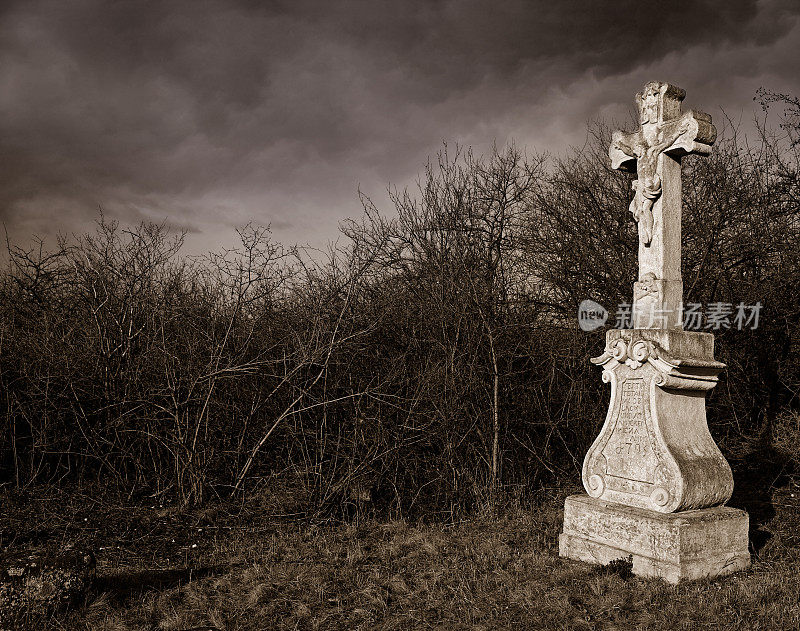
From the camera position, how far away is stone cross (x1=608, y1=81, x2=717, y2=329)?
5.51 m

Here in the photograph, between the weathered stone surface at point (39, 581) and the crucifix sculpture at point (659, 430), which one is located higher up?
the crucifix sculpture at point (659, 430)

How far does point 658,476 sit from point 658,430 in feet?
1.11

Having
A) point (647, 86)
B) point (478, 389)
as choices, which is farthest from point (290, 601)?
point (647, 86)

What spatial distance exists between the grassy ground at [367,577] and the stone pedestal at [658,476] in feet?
0.64

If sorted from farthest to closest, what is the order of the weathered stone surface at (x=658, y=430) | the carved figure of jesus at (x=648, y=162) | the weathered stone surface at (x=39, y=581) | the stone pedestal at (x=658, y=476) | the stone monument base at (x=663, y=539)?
1. the carved figure of jesus at (x=648, y=162)
2. the weathered stone surface at (x=658, y=430)
3. the stone pedestal at (x=658, y=476)
4. the stone monument base at (x=663, y=539)
5. the weathered stone surface at (x=39, y=581)

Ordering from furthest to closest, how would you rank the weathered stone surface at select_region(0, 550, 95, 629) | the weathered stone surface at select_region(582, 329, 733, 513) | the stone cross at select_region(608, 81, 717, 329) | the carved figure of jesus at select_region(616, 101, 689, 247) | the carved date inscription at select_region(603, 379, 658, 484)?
the carved figure of jesus at select_region(616, 101, 689, 247) < the stone cross at select_region(608, 81, 717, 329) < the carved date inscription at select_region(603, 379, 658, 484) < the weathered stone surface at select_region(582, 329, 733, 513) < the weathered stone surface at select_region(0, 550, 95, 629)

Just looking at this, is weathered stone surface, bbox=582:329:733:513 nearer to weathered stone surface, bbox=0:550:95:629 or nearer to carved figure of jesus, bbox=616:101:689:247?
carved figure of jesus, bbox=616:101:689:247

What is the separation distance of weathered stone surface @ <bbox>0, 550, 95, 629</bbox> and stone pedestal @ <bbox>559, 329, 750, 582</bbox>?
362cm

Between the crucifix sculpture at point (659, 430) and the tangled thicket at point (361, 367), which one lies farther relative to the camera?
the tangled thicket at point (361, 367)

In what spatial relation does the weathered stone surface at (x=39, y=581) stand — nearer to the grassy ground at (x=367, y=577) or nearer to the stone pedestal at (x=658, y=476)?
the grassy ground at (x=367, y=577)

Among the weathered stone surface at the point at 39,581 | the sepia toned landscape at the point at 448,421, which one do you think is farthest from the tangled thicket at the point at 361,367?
the weathered stone surface at the point at 39,581

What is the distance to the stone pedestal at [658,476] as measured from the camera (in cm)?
489

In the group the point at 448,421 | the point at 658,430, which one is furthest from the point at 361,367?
the point at 658,430

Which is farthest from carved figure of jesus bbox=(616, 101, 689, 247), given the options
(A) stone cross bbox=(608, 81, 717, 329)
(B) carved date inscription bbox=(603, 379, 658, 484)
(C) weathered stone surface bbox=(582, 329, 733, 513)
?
(B) carved date inscription bbox=(603, 379, 658, 484)
